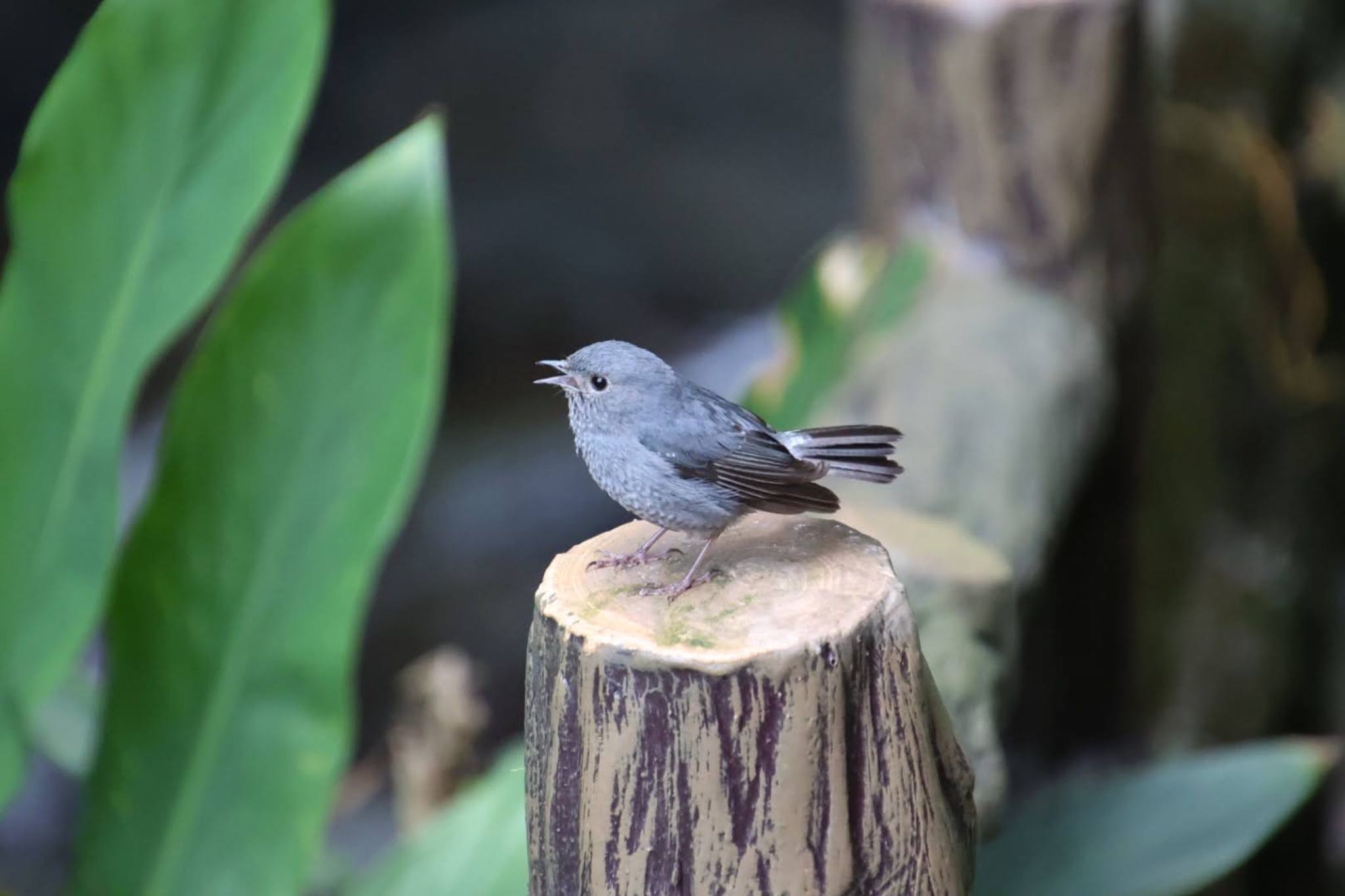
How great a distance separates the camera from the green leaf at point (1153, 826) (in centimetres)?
155

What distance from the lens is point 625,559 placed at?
3.92 ft

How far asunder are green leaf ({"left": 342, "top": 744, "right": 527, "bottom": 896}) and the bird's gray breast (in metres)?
0.68

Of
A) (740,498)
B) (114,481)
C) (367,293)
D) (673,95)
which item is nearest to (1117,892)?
(740,498)

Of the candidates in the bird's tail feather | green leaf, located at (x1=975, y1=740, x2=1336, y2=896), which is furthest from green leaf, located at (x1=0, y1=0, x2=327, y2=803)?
green leaf, located at (x1=975, y1=740, x2=1336, y2=896)

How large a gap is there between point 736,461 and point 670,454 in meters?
0.06

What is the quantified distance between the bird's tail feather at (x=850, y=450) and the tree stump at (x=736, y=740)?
120 millimetres

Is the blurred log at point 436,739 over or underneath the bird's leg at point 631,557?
underneath

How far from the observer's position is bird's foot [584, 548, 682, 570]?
118cm

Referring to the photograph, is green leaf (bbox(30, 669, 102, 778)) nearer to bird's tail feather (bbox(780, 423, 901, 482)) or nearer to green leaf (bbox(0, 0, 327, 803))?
green leaf (bbox(0, 0, 327, 803))

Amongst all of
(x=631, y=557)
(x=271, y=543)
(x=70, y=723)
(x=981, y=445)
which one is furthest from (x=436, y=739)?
(x=631, y=557)

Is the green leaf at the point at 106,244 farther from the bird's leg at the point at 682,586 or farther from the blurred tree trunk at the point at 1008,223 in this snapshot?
the blurred tree trunk at the point at 1008,223

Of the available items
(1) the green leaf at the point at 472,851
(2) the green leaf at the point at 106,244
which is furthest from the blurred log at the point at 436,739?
(2) the green leaf at the point at 106,244

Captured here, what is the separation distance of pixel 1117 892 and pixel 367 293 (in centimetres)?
116

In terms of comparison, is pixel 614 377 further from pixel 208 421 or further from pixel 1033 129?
pixel 1033 129
